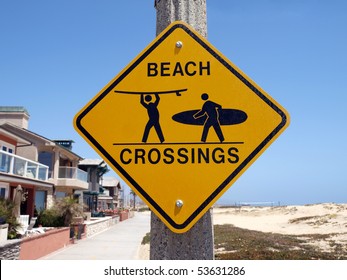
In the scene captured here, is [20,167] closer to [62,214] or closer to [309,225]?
[62,214]

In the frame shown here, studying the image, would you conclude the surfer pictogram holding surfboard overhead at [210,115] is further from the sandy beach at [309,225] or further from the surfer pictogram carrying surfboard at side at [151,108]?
the sandy beach at [309,225]

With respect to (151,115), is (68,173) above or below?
above

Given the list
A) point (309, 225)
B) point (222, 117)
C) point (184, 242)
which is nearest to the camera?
point (184, 242)

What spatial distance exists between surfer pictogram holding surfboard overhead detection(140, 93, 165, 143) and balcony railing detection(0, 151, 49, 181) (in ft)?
57.0

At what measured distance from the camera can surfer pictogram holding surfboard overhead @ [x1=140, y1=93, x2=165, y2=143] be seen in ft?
7.04

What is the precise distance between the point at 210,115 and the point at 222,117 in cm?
8

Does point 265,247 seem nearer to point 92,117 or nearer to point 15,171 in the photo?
point 15,171

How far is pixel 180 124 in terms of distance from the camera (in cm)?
214

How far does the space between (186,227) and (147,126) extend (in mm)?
690

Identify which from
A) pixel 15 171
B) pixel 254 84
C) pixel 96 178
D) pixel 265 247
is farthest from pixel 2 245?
pixel 96 178

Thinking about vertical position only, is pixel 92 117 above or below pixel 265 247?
above

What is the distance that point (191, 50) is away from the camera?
90.0 inches

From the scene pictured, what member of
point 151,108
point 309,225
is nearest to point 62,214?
point 151,108
